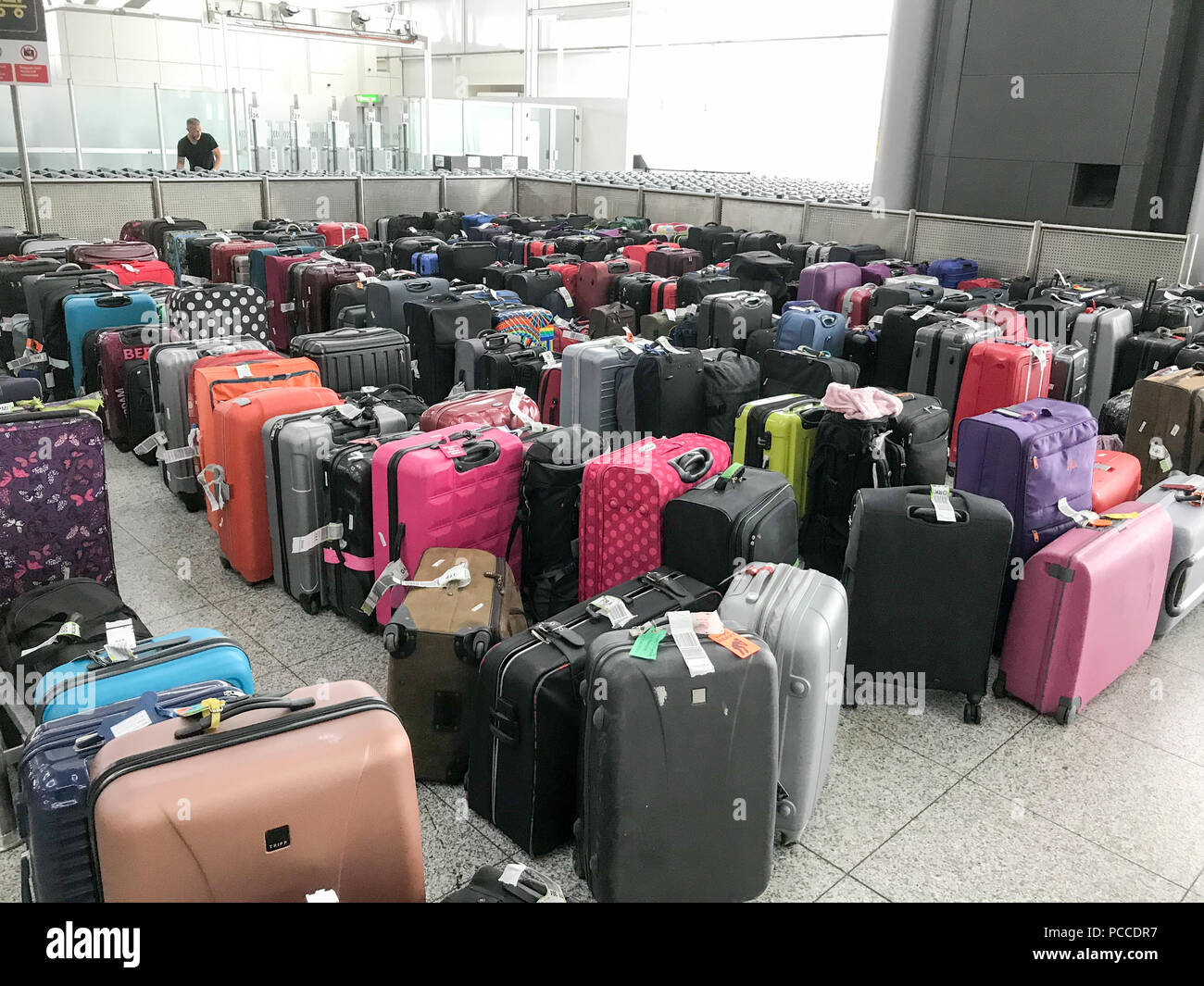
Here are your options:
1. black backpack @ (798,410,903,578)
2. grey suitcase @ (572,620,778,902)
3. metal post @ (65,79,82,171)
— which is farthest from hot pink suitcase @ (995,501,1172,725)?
metal post @ (65,79,82,171)

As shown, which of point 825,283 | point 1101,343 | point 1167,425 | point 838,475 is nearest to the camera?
point 838,475

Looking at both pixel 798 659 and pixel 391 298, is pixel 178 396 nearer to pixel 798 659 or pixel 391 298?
pixel 391 298

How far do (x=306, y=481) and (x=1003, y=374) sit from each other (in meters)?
3.54

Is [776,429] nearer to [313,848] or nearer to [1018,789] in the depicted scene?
[1018,789]

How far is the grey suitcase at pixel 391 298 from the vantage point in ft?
20.2

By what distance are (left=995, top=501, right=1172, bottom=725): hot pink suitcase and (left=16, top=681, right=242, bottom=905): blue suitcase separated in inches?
102

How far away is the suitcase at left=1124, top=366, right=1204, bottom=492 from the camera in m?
4.14

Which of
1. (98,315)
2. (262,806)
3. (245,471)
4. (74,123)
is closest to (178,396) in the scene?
(245,471)

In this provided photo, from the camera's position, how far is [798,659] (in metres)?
2.31

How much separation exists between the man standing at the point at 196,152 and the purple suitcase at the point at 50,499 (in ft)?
28.3

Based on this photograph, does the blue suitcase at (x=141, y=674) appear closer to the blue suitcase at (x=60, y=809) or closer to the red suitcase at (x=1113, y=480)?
the blue suitcase at (x=60, y=809)

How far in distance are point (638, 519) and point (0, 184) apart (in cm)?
790

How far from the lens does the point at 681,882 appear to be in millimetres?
2146

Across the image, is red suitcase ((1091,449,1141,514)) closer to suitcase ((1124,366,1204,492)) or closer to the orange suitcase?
suitcase ((1124,366,1204,492))
